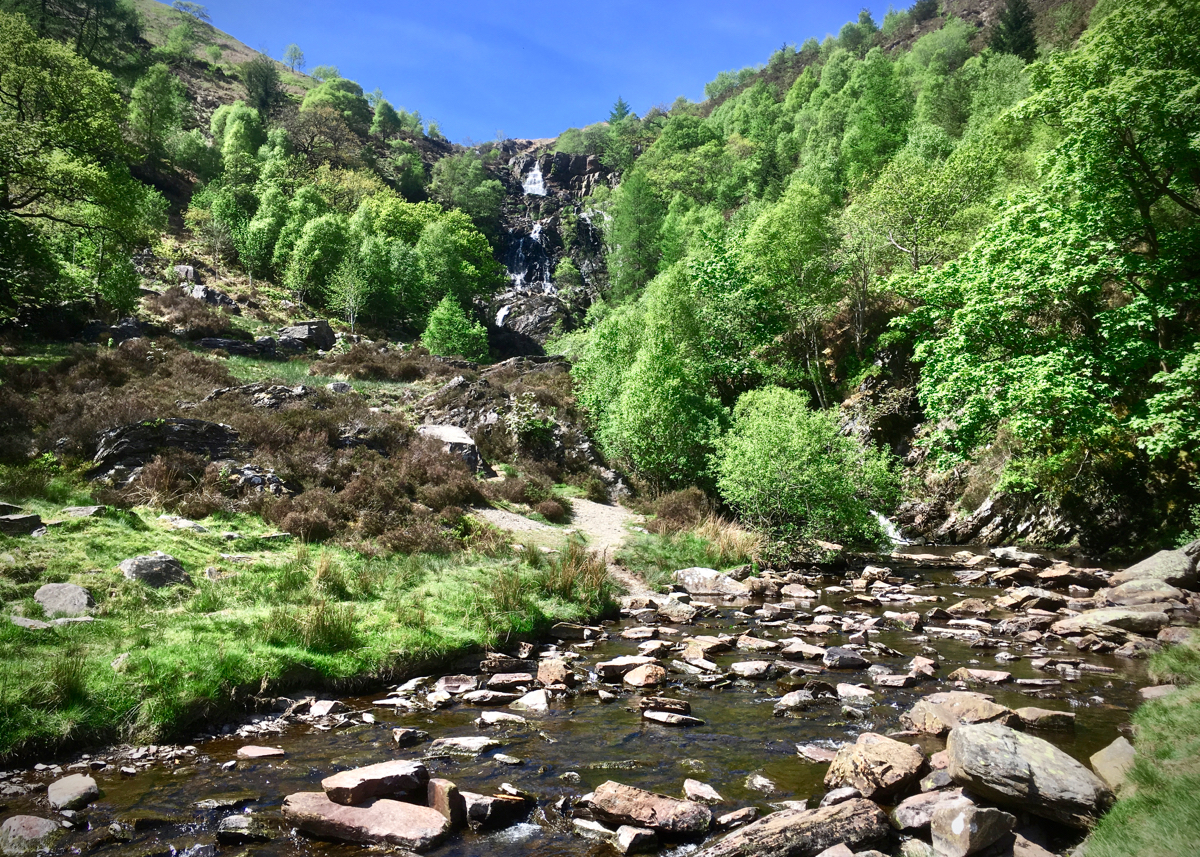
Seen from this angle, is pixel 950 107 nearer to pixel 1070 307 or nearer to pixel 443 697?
pixel 1070 307

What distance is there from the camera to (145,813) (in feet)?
17.6

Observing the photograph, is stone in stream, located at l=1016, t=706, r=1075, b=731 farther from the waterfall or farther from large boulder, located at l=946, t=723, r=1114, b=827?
the waterfall

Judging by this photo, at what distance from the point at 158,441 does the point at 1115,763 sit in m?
20.5

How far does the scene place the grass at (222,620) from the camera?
667 centimetres

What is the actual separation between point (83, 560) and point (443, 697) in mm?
7193

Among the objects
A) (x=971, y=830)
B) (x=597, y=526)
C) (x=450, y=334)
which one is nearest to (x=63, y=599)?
(x=971, y=830)

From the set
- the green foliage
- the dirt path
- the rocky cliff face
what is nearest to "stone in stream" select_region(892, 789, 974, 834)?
the dirt path

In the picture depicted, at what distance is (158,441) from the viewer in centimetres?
1633

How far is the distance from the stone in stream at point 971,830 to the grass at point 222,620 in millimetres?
7495

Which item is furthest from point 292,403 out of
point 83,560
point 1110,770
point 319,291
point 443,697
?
point 319,291

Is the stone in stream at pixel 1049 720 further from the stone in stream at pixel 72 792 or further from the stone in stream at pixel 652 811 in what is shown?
the stone in stream at pixel 72 792

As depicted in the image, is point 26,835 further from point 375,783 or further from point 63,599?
point 63,599

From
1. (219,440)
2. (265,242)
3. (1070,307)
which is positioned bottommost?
(219,440)

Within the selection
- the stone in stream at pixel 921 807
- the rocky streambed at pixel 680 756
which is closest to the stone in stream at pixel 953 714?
the rocky streambed at pixel 680 756
